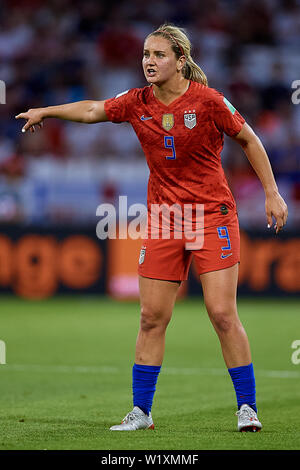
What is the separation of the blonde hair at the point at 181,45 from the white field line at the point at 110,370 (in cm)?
358

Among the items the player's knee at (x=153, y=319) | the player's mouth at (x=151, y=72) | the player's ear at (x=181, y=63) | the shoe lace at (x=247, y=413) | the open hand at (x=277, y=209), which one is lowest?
the shoe lace at (x=247, y=413)

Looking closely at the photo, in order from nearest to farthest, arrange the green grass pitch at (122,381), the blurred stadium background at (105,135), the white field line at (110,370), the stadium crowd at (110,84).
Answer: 1. the green grass pitch at (122,381)
2. the white field line at (110,370)
3. the blurred stadium background at (105,135)
4. the stadium crowd at (110,84)

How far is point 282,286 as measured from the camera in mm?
15836

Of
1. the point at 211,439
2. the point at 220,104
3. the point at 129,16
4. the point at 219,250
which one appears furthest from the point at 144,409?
the point at 129,16

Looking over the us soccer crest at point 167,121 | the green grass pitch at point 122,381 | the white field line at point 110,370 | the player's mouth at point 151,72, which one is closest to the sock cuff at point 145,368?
the green grass pitch at point 122,381

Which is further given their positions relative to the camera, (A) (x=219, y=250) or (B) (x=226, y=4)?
(B) (x=226, y=4)

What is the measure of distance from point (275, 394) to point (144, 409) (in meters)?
1.98

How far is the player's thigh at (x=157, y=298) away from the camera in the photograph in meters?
5.64

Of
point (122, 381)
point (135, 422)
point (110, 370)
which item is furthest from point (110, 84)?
point (135, 422)

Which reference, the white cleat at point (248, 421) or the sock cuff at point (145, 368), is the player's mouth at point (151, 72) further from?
the white cleat at point (248, 421)

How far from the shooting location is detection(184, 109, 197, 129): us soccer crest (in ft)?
18.0

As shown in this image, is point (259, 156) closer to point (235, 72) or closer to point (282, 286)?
point (282, 286)

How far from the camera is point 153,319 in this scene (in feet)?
18.6

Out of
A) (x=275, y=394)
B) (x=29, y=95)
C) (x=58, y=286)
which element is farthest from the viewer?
(x=29, y=95)
